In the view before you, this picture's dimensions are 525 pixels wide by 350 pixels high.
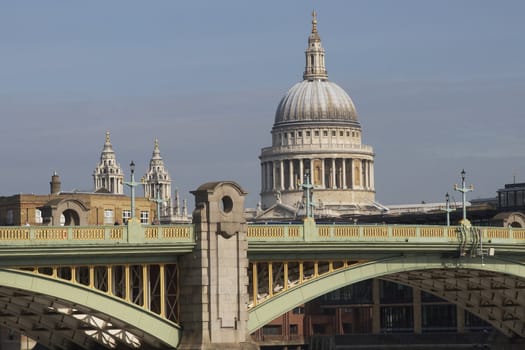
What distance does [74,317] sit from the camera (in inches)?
3201

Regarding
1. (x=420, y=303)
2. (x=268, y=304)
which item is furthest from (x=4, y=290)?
(x=420, y=303)

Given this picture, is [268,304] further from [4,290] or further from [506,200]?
[506,200]

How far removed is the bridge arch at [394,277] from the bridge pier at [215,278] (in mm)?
1832

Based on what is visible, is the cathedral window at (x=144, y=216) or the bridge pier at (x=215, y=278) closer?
the bridge pier at (x=215, y=278)

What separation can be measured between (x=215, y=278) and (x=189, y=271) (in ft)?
4.09

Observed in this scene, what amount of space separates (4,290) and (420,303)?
8682cm

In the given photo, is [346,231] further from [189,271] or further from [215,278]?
[189,271]

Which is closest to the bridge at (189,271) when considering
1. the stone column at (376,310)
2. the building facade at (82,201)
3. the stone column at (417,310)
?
the building facade at (82,201)

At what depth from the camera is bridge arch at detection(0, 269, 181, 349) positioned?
73.5 metres

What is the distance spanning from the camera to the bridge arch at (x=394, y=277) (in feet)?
270

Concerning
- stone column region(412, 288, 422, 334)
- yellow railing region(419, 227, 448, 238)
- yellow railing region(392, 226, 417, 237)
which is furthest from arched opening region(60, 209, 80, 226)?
stone column region(412, 288, 422, 334)

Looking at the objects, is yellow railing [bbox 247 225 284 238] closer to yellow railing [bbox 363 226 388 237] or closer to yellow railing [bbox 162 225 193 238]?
yellow railing [bbox 162 225 193 238]

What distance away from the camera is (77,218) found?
99.2m

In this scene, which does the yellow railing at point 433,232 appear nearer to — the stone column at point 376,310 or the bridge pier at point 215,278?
the bridge pier at point 215,278
